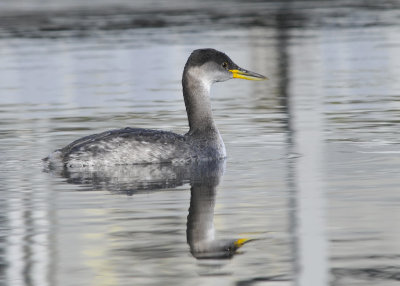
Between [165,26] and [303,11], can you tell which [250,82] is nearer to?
[165,26]

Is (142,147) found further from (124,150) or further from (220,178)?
(220,178)

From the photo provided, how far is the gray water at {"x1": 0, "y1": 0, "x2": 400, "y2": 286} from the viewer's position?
848cm

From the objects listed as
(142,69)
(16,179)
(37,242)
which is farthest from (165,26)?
(37,242)

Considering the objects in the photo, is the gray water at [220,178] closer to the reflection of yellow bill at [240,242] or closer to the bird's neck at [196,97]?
the reflection of yellow bill at [240,242]

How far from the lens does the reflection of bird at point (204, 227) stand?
898cm

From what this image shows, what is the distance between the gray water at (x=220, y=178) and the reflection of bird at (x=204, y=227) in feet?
0.11

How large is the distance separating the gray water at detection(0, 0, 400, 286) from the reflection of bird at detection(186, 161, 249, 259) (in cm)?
3

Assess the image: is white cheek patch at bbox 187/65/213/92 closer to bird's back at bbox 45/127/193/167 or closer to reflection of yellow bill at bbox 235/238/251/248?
bird's back at bbox 45/127/193/167

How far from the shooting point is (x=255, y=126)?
57.2 ft

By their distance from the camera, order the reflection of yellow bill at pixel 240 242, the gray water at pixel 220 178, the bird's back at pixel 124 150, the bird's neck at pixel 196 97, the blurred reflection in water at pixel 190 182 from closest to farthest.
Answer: the gray water at pixel 220 178
the reflection of yellow bill at pixel 240 242
the blurred reflection in water at pixel 190 182
the bird's back at pixel 124 150
the bird's neck at pixel 196 97

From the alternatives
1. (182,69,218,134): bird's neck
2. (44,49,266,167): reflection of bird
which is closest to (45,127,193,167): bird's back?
(44,49,266,167): reflection of bird

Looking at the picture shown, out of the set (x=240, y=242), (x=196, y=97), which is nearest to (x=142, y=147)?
(x=196, y=97)

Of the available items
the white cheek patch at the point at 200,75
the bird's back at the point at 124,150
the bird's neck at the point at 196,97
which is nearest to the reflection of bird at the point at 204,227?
the bird's back at the point at 124,150

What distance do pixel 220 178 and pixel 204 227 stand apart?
3192 millimetres
